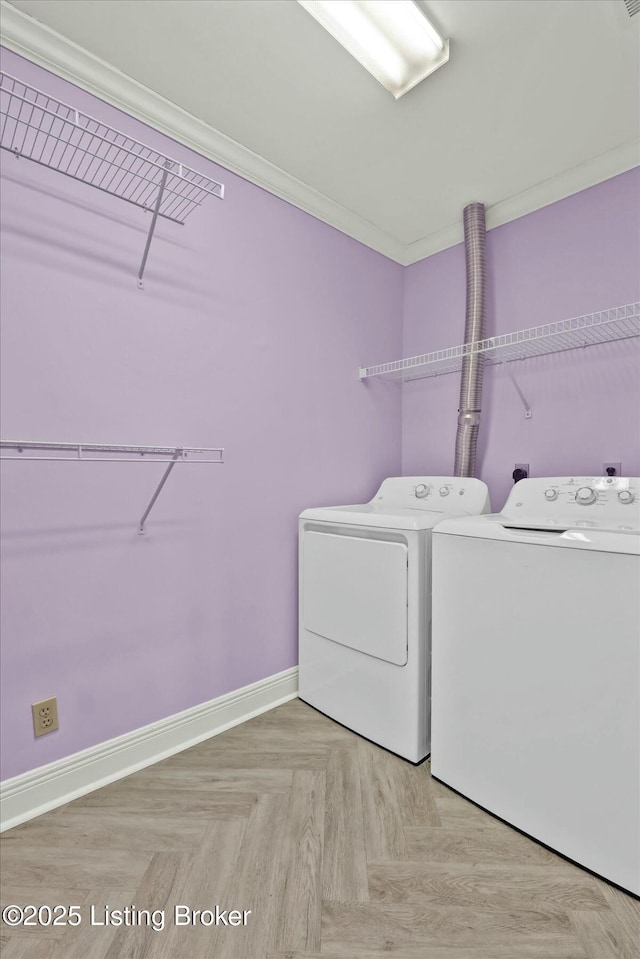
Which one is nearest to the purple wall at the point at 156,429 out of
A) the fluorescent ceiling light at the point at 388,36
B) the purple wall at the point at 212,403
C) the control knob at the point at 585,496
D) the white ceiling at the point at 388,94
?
the purple wall at the point at 212,403

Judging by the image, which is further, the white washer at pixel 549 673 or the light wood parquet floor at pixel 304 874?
the white washer at pixel 549 673

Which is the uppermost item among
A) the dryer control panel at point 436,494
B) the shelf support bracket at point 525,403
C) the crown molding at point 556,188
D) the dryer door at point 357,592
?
the crown molding at point 556,188

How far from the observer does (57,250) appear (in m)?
1.39

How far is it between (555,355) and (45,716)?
2.35 meters

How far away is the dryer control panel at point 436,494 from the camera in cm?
186

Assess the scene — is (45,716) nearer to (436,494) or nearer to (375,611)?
(375,611)

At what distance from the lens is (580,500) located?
1541 mm

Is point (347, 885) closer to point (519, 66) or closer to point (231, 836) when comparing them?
point (231, 836)

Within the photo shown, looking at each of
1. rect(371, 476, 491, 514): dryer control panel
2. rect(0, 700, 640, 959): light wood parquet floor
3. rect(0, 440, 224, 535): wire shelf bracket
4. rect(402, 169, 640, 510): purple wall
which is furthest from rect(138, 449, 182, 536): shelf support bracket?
rect(402, 169, 640, 510): purple wall

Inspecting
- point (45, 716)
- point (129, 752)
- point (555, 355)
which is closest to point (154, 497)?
point (45, 716)

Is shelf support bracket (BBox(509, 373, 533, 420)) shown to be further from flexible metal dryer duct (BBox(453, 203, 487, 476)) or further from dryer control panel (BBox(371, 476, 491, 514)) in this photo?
dryer control panel (BBox(371, 476, 491, 514))

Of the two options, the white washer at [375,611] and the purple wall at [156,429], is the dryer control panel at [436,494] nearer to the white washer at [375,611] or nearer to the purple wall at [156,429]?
the white washer at [375,611]

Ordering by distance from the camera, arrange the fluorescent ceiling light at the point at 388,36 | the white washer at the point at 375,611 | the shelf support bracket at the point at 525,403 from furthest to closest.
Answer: the shelf support bracket at the point at 525,403 → the white washer at the point at 375,611 → the fluorescent ceiling light at the point at 388,36

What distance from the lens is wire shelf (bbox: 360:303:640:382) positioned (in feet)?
5.61
